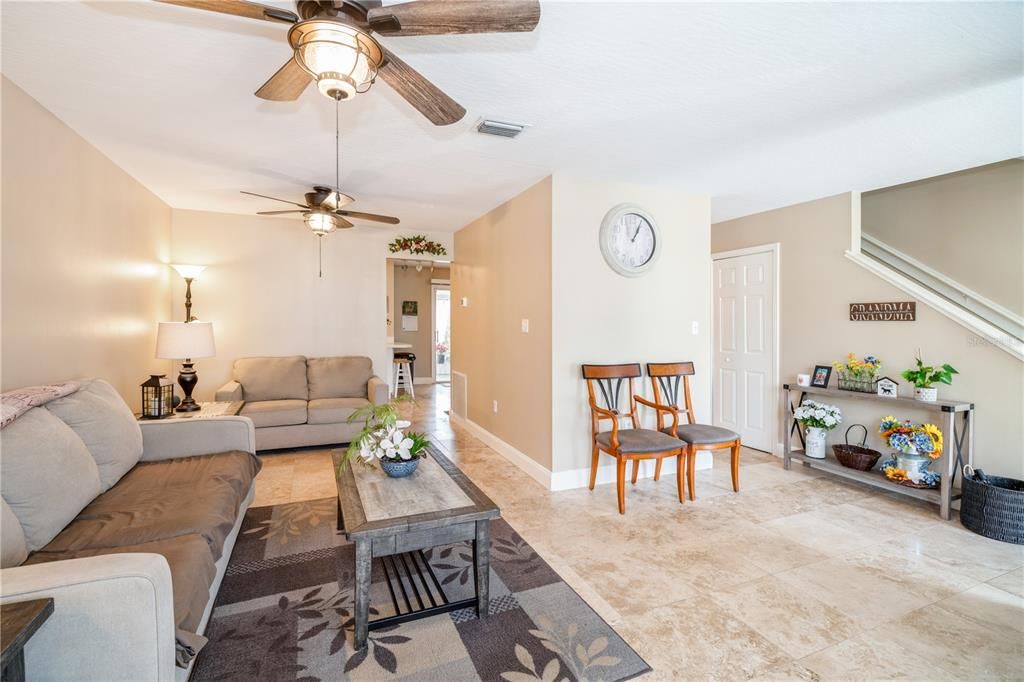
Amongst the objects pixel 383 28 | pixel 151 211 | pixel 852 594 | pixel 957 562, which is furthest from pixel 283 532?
pixel 957 562

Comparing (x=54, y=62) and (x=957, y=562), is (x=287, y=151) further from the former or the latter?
(x=957, y=562)

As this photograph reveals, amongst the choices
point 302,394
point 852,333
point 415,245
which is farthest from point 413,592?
point 415,245

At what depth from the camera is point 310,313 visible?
5367 millimetres

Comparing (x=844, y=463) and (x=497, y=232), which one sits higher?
(x=497, y=232)

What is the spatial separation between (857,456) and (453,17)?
4.10m

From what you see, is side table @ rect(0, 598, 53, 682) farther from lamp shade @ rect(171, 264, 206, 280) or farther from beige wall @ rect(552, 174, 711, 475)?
lamp shade @ rect(171, 264, 206, 280)

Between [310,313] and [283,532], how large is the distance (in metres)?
3.13

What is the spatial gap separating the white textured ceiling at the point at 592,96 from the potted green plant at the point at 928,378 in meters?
1.47

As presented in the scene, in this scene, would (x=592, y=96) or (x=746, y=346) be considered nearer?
(x=592, y=96)

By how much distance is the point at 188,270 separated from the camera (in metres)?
4.52

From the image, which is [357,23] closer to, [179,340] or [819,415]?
[179,340]

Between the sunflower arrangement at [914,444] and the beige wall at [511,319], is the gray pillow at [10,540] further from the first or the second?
the sunflower arrangement at [914,444]

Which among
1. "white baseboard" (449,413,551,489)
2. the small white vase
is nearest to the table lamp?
"white baseboard" (449,413,551,489)

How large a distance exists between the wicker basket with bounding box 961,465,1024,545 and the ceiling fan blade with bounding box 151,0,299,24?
13.9 ft
